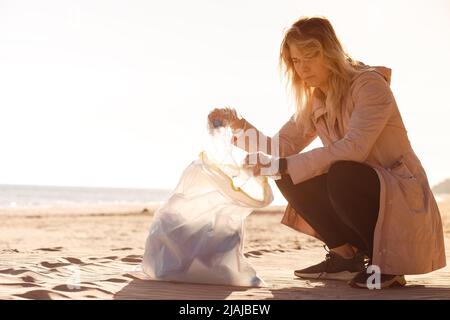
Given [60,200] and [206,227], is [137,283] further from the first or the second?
[60,200]

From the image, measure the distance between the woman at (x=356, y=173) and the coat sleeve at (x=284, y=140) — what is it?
25cm

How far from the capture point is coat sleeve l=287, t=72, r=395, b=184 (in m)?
3.30

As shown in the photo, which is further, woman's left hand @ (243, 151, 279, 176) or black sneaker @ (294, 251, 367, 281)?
black sneaker @ (294, 251, 367, 281)

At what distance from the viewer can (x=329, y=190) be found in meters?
3.40

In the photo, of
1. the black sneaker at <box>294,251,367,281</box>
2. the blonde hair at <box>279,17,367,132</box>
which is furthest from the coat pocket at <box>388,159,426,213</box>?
the black sneaker at <box>294,251,367,281</box>

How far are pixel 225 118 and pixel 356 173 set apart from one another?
989mm

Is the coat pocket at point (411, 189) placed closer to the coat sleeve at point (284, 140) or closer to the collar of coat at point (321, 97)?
the collar of coat at point (321, 97)

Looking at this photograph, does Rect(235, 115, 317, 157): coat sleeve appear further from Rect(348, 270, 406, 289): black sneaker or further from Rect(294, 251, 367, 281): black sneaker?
Rect(348, 270, 406, 289): black sneaker

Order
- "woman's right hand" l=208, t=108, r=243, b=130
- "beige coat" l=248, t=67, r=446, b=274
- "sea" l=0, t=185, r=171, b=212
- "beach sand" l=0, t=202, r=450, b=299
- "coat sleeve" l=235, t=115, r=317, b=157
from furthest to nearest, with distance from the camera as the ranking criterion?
"sea" l=0, t=185, r=171, b=212
"coat sleeve" l=235, t=115, r=317, b=157
"woman's right hand" l=208, t=108, r=243, b=130
"beige coat" l=248, t=67, r=446, b=274
"beach sand" l=0, t=202, r=450, b=299

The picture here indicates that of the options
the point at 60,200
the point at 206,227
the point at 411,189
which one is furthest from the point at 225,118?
the point at 60,200

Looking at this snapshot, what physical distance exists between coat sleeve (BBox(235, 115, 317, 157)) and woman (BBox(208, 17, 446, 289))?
0.81 feet
